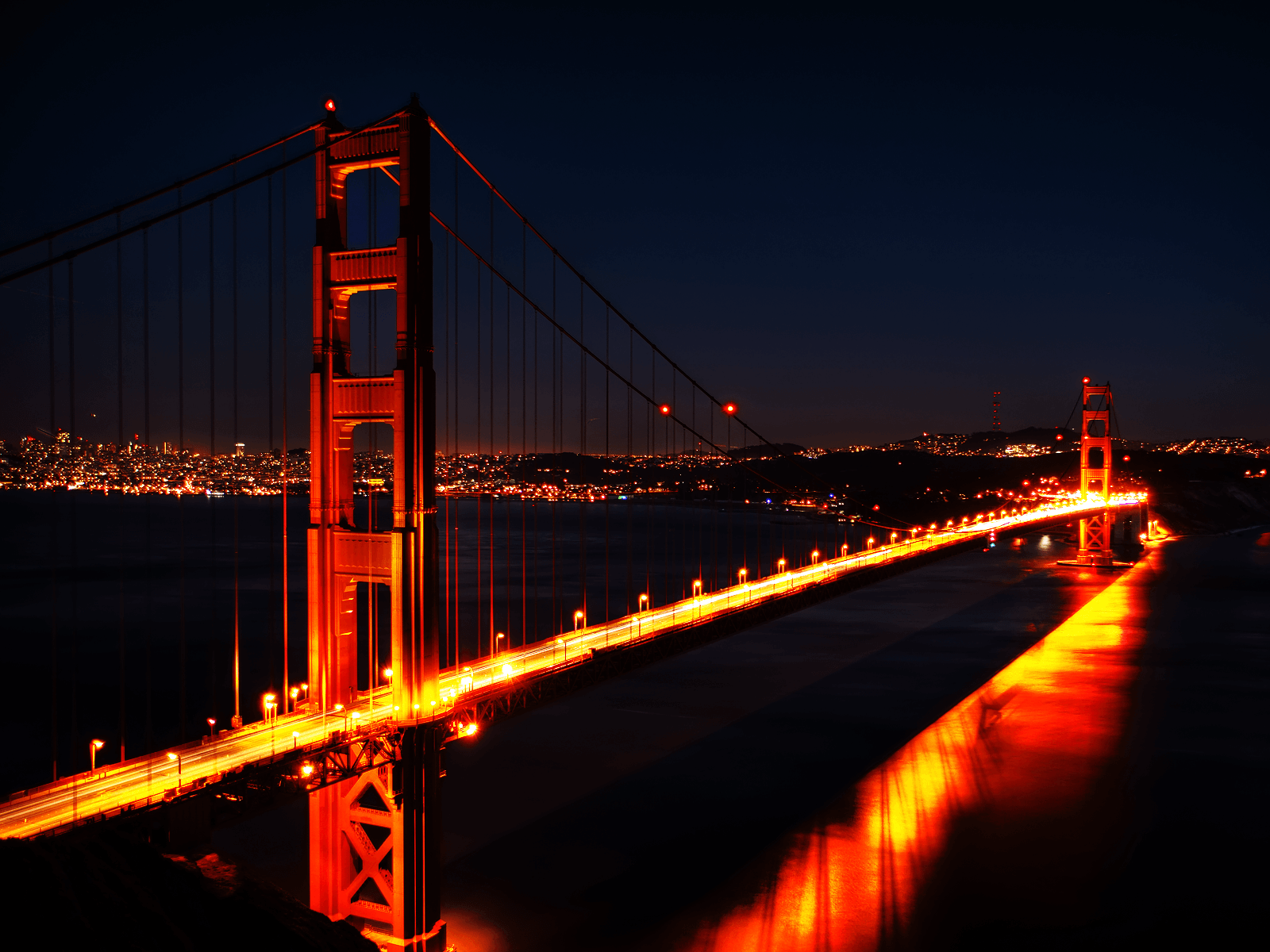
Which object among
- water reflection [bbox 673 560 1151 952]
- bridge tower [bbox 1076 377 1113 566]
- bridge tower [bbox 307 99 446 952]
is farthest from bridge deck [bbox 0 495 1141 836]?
bridge tower [bbox 1076 377 1113 566]

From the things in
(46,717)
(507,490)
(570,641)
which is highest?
(507,490)

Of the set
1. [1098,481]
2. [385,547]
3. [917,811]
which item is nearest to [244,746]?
[385,547]

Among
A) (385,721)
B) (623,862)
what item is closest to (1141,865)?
(623,862)

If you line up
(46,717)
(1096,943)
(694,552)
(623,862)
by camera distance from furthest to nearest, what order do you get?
(694,552), (46,717), (623,862), (1096,943)

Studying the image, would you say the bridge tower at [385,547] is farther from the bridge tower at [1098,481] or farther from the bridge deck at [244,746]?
the bridge tower at [1098,481]

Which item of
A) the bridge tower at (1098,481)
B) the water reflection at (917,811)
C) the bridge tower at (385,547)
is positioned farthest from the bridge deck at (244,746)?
the bridge tower at (1098,481)

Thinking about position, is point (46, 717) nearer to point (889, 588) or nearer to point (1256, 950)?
point (1256, 950)

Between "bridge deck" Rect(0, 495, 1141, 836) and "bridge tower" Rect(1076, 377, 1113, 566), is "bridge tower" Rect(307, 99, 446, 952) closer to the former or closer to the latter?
"bridge deck" Rect(0, 495, 1141, 836)
